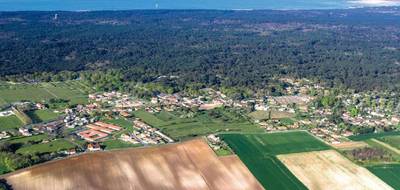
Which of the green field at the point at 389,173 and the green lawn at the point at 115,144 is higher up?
the green lawn at the point at 115,144

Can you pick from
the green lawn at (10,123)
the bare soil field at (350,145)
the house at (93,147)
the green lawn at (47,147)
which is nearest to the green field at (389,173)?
the bare soil field at (350,145)

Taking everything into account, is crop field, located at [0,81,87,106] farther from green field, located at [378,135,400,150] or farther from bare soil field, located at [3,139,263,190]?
green field, located at [378,135,400,150]

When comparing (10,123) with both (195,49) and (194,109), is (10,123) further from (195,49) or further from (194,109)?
(195,49)

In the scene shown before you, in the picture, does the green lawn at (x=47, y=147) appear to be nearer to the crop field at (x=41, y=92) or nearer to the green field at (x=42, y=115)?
the green field at (x=42, y=115)

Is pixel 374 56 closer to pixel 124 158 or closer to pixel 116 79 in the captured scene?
pixel 116 79

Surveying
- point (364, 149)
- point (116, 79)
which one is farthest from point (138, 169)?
point (116, 79)
